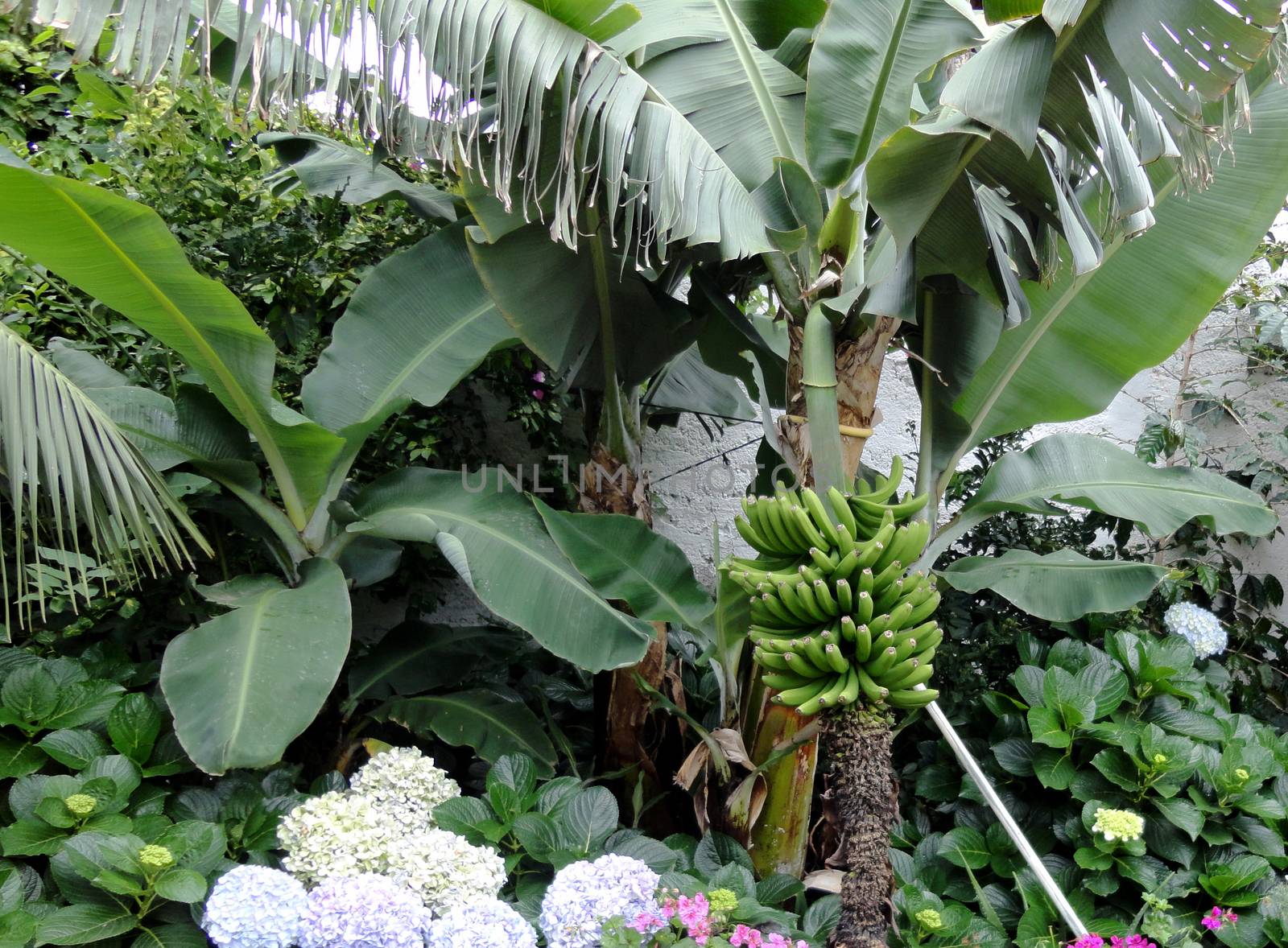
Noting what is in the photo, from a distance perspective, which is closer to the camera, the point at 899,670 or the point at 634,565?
the point at 899,670

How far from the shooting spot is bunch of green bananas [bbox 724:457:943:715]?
6.99ft

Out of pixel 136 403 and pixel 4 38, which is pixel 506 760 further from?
pixel 4 38

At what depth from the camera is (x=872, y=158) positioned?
7.22 feet

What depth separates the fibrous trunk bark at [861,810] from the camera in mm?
2135

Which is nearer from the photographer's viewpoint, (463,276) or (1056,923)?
(1056,923)

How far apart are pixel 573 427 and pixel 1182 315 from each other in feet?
8.24

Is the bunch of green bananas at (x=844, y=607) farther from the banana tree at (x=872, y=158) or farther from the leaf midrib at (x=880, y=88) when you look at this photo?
the leaf midrib at (x=880, y=88)

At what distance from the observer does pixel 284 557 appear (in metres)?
2.94

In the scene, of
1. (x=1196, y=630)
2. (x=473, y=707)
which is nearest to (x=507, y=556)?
(x=473, y=707)

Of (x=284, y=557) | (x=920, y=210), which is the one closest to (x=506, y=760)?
(x=284, y=557)

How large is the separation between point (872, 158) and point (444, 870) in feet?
6.35

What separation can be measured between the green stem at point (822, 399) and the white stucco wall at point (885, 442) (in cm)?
197

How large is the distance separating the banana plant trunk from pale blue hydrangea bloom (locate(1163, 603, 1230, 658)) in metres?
1.68

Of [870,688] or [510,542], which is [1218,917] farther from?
[510,542]
